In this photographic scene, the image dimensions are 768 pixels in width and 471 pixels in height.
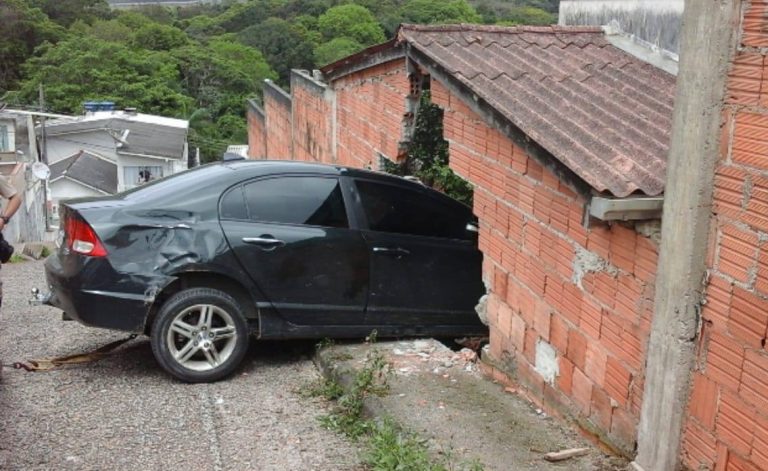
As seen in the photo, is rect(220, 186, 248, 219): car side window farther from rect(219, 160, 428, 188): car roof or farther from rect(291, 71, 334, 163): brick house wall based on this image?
rect(291, 71, 334, 163): brick house wall

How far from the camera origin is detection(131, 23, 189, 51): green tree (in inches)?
2290

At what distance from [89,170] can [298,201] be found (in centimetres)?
3970

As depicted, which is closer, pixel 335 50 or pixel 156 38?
pixel 335 50

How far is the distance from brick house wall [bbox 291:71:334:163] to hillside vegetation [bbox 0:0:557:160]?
36014mm

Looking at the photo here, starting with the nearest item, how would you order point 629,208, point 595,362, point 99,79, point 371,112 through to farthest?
point 629,208
point 595,362
point 371,112
point 99,79

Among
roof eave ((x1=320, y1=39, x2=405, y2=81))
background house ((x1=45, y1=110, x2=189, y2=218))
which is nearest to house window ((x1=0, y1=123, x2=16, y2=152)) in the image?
background house ((x1=45, y1=110, x2=189, y2=218))

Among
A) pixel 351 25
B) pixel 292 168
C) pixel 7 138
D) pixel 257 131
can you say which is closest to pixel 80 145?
pixel 7 138

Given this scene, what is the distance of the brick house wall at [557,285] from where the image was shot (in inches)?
156

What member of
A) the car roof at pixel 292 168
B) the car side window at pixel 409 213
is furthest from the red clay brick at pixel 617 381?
the car roof at pixel 292 168

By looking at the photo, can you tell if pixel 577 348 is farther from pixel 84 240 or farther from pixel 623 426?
pixel 84 240

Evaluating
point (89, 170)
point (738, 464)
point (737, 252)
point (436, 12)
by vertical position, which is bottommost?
point (89, 170)

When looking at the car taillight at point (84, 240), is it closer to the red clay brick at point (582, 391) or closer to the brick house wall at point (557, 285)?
the brick house wall at point (557, 285)

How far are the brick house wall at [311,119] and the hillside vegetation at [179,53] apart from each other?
36014mm

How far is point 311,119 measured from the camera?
1266cm
